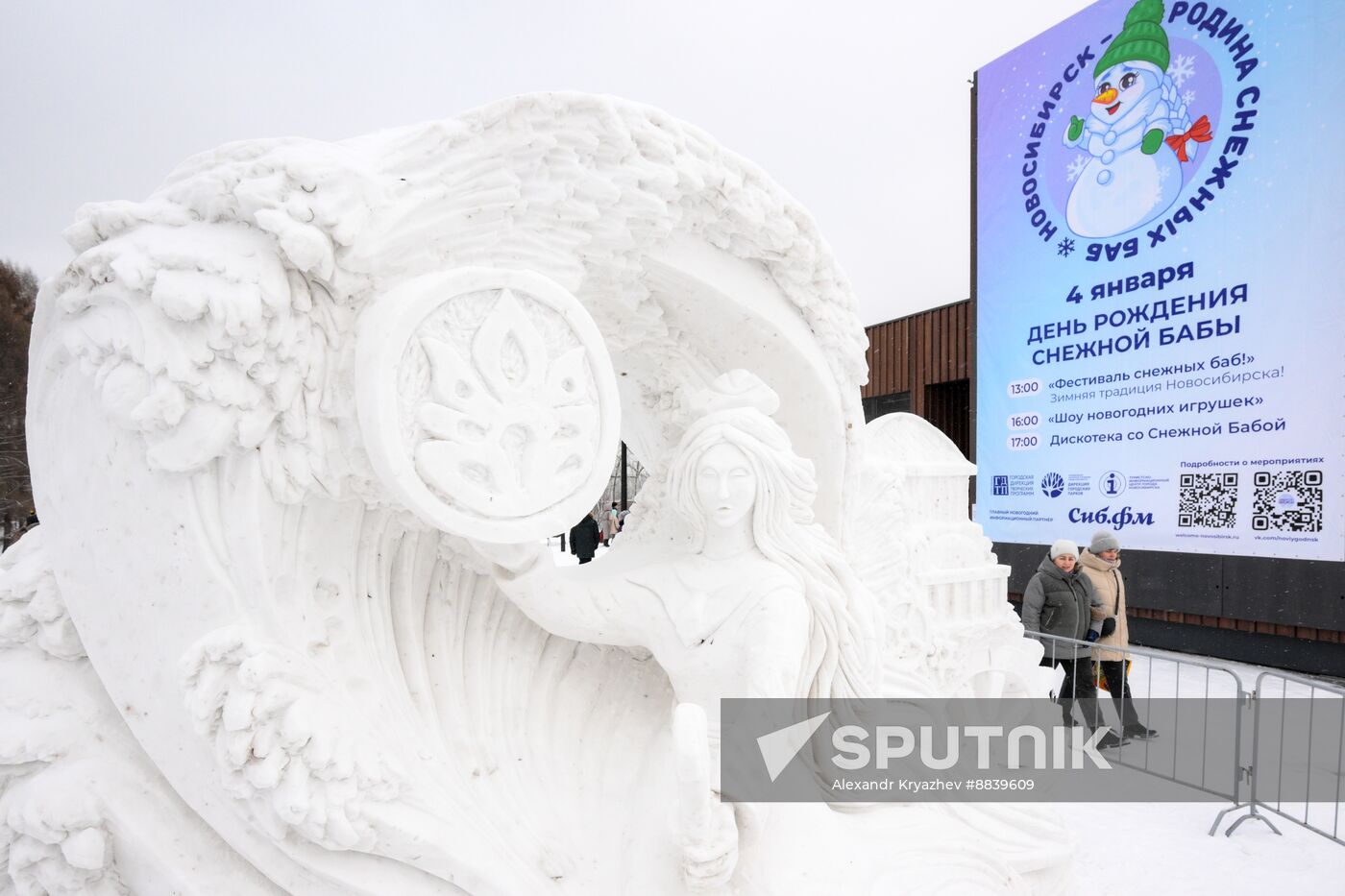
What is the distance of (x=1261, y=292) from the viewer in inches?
207

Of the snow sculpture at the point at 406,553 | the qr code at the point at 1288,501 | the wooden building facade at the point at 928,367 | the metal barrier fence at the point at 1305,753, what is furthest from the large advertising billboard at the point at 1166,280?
the snow sculpture at the point at 406,553

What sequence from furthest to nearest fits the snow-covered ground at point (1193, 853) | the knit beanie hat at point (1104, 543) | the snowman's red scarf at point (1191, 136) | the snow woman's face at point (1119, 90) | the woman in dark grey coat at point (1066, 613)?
the snow woman's face at point (1119, 90) → the snowman's red scarf at point (1191, 136) → the knit beanie hat at point (1104, 543) → the woman in dark grey coat at point (1066, 613) → the snow-covered ground at point (1193, 853)

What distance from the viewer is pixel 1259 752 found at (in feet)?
13.7

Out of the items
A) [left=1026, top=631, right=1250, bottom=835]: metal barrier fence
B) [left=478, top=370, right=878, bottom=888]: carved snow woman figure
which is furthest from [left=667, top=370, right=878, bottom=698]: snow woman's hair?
[left=1026, top=631, right=1250, bottom=835]: metal barrier fence

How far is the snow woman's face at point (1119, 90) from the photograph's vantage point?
5.97m

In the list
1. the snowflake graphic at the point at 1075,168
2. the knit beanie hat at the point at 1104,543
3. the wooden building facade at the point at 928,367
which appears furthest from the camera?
the wooden building facade at the point at 928,367

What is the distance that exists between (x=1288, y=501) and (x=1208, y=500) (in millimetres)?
503

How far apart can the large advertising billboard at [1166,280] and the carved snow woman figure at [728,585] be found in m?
5.08

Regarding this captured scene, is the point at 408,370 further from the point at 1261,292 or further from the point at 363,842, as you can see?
the point at 1261,292

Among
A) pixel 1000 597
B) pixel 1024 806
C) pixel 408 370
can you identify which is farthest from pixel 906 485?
pixel 408 370

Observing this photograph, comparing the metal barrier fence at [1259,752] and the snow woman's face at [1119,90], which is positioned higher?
the snow woman's face at [1119,90]

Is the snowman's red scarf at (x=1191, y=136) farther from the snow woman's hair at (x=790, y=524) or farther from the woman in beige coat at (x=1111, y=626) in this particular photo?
the snow woman's hair at (x=790, y=524)

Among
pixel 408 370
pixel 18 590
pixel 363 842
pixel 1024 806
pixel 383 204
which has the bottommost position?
pixel 1024 806

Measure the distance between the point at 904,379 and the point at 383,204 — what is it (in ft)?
28.2
